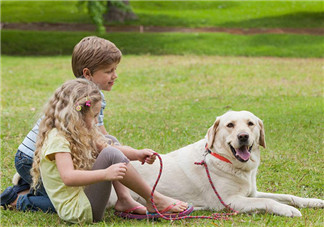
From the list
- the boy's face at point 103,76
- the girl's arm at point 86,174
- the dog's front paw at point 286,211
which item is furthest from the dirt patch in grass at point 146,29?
the girl's arm at point 86,174

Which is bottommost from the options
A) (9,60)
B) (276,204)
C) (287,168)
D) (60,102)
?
(9,60)

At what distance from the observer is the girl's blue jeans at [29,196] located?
14.4 feet

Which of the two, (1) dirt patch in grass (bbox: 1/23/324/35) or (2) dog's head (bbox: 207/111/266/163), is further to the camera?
(1) dirt patch in grass (bbox: 1/23/324/35)

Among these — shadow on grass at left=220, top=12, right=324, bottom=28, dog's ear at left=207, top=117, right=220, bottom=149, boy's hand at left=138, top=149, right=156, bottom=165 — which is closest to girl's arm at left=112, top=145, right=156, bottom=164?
boy's hand at left=138, top=149, right=156, bottom=165

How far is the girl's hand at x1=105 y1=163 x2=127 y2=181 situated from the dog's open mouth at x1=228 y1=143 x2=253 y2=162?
3.73 ft

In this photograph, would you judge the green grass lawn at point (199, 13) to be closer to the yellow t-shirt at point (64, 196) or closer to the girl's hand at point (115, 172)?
the yellow t-shirt at point (64, 196)

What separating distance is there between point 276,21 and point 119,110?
62.7 feet

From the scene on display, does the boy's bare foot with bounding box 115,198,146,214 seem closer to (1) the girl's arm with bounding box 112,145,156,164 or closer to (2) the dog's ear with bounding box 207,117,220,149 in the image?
(1) the girl's arm with bounding box 112,145,156,164

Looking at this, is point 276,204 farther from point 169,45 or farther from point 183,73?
point 169,45

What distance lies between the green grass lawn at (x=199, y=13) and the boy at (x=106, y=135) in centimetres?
2029

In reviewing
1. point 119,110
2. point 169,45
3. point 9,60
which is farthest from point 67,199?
point 169,45

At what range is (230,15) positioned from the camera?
29391mm

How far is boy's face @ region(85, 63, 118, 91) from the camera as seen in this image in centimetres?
470

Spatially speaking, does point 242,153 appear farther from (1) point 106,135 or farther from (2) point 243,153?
(1) point 106,135
